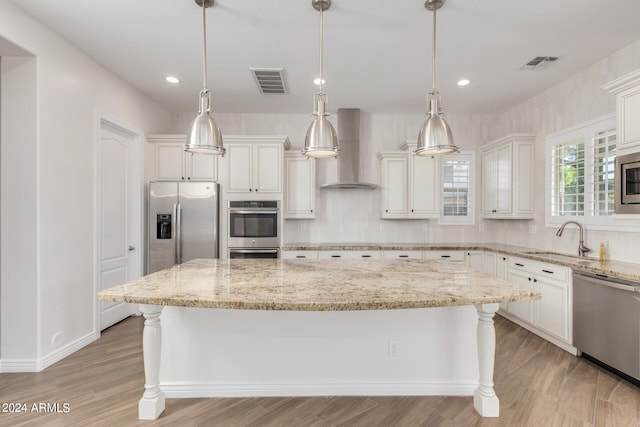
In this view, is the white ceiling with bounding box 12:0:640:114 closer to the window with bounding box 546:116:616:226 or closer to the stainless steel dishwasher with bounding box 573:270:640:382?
the window with bounding box 546:116:616:226

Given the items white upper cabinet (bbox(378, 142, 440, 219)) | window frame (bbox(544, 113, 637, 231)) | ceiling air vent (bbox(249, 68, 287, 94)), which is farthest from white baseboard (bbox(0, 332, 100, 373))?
window frame (bbox(544, 113, 637, 231))

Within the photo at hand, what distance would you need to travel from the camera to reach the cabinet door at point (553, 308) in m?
3.02

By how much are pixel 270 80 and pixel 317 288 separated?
2.81 metres

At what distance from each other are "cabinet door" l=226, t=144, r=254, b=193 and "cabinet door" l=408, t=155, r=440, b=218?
92.7 inches

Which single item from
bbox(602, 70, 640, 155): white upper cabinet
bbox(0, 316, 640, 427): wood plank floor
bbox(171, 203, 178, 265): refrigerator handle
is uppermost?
bbox(602, 70, 640, 155): white upper cabinet

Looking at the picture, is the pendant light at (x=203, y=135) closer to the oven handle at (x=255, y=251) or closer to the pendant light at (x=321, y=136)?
the pendant light at (x=321, y=136)

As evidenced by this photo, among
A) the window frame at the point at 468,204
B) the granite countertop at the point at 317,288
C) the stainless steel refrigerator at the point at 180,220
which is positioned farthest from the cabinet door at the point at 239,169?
the window frame at the point at 468,204

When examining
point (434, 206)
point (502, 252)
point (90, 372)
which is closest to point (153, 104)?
point (90, 372)

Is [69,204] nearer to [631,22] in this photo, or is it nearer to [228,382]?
[228,382]

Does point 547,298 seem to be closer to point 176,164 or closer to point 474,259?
point 474,259

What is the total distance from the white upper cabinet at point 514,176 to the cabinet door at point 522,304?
2.82ft

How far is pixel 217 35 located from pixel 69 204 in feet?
6.80

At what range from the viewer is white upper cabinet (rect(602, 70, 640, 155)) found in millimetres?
2377

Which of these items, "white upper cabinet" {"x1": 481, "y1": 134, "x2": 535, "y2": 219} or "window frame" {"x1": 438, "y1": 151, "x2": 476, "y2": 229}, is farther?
"window frame" {"x1": 438, "y1": 151, "x2": 476, "y2": 229}
